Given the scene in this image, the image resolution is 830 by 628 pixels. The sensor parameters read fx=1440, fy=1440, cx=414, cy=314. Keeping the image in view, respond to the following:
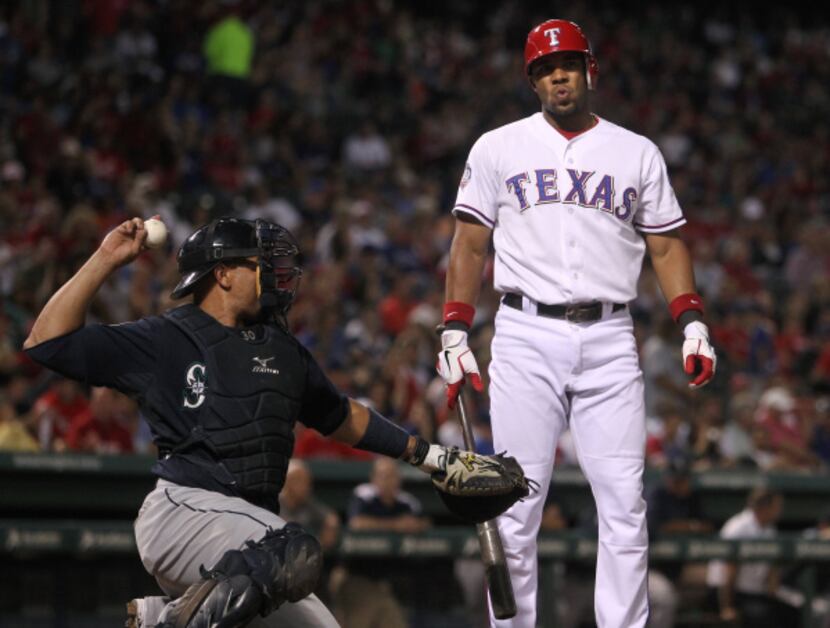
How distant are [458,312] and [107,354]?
1374 millimetres

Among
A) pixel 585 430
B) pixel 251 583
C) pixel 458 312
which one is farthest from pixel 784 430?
pixel 251 583

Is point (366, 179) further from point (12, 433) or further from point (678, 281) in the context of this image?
point (678, 281)

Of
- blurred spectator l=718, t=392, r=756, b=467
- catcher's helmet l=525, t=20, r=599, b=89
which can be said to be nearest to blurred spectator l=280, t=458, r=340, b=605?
catcher's helmet l=525, t=20, r=599, b=89

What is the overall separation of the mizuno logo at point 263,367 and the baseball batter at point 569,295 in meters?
0.86

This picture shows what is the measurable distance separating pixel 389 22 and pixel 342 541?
10052 mm

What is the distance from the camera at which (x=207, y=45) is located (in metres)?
13.3

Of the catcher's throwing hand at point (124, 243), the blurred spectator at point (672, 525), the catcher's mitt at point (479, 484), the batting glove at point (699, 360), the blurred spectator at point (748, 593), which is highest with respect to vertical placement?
the catcher's throwing hand at point (124, 243)

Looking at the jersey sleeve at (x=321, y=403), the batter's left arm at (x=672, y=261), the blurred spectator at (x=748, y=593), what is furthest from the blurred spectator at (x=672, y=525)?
the jersey sleeve at (x=321, y=403)

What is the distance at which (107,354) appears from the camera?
3.78 meters

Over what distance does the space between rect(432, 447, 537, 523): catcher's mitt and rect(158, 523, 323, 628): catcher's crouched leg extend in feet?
2.03

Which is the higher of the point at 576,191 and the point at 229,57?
the point at 229,57

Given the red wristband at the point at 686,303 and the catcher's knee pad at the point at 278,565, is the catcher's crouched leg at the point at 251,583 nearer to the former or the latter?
the catcher's knee pad at the point at 278,565

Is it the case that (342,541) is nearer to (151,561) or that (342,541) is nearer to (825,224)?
(151,561)

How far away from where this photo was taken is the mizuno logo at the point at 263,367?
3.92 m
